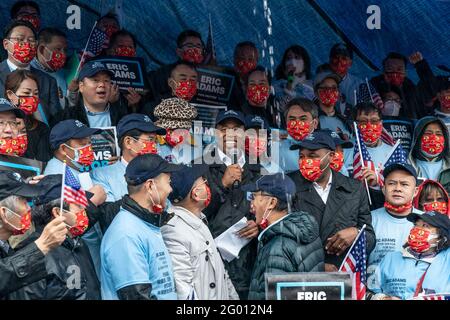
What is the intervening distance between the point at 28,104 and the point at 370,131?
105 inches

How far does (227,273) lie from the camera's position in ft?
37.2

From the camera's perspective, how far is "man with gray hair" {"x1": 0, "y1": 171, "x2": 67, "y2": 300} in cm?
1026

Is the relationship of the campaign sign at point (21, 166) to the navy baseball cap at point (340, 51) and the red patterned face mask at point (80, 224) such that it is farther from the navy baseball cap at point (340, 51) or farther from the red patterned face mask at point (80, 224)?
the navy baseball cap at point (340, 51)

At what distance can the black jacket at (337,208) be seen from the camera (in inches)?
455

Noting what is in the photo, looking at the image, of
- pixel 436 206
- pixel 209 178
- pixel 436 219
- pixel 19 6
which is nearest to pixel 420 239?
pixel 436 219

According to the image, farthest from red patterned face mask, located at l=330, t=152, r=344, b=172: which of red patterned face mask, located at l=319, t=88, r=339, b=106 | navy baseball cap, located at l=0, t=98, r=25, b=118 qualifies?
navy baseball cap, located at l=0, t=98, r=25, b=118

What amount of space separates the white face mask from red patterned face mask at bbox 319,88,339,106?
2.07 ft

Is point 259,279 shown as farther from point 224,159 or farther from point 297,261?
point 224,159

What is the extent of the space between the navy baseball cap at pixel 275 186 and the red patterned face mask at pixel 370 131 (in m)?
1.42

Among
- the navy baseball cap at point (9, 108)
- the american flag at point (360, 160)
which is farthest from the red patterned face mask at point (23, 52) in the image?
the american flag at point (360, 160)

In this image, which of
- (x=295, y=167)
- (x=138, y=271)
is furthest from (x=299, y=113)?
(x=138, y=271)

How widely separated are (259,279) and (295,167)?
1432mm

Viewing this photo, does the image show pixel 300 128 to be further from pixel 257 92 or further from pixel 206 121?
pixel 206 121
